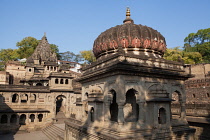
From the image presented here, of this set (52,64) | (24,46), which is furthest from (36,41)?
(52,64)

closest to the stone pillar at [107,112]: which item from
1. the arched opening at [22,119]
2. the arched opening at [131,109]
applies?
the arched opening at [131,109]

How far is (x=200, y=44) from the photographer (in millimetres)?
60875

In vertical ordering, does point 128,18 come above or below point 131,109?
above

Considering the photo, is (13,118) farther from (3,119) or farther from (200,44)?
(200,44)

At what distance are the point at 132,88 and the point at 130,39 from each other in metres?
4.30

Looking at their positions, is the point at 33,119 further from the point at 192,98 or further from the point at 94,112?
the point at 192,98

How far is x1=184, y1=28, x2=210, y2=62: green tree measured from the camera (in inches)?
2162

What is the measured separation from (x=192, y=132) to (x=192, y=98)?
46.7ft

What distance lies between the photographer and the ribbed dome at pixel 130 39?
14211 mm

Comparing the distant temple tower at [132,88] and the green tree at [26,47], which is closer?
the distant temple tower at [132,88]

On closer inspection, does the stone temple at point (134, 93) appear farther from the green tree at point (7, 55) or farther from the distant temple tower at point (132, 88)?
the green tree at point (7, 55)

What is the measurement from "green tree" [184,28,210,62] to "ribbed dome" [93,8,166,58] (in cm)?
4252

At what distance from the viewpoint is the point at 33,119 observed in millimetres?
31594

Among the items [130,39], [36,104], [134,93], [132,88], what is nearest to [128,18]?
[130,39]
